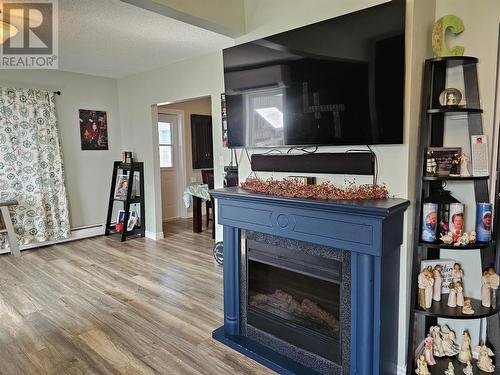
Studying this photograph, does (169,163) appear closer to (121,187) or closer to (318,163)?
(121,187)

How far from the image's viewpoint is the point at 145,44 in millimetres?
3678

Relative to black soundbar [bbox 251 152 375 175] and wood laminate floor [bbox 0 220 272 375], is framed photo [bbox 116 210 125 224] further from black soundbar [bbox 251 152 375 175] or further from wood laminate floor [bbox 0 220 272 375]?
black soundbar [bbox 251 152 375 175]

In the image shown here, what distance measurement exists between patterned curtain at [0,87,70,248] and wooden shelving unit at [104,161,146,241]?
66cm

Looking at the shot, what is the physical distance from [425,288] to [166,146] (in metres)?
5.31

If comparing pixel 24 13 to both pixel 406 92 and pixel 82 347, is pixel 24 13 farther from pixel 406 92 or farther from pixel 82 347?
pixel 406 92

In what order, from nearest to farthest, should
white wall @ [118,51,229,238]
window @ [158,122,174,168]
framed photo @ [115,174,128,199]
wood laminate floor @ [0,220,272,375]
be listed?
1. wood laminate floor @ [0,220,272,375]
2. white wall @ [118,51,229,238]
3. framed photo @ [115,174,128,199]
4. window @ [158,122,174,168]

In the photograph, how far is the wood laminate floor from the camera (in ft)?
7.22

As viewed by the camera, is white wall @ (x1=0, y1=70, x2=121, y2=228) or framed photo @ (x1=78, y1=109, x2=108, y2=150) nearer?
white wall @ (x1=0, y1=70, x2=121, y2=228)

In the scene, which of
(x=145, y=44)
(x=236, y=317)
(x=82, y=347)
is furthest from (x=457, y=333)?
(x=145, y=44)

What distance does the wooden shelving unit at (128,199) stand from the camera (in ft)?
16.8

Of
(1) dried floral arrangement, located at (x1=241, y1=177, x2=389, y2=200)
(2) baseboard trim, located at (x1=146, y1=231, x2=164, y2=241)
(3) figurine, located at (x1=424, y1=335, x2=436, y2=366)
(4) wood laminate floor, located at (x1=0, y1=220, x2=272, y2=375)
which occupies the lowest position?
(4) wood laminate floor, located at (x1=0, y1=220, x2=272, y2=375)

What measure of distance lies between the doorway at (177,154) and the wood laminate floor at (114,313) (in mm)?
1989

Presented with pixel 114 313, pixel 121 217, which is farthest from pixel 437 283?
pixel 121 217

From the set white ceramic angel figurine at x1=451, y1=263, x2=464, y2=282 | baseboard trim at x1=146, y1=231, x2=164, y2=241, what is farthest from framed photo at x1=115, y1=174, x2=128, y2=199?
white ceramic angel figurine at x1=451, y1=263, x2=464, y2=282
